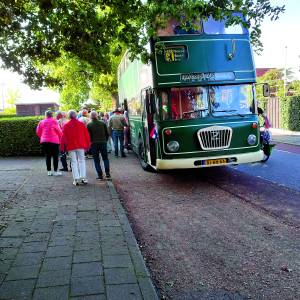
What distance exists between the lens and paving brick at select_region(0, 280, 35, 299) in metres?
4.00

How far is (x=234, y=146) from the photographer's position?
32.8 feet

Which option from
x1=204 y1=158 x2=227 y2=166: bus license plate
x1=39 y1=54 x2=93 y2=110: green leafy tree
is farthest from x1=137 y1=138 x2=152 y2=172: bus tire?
x1=39 y1=54 x2=93 y2=110: green leafy tree

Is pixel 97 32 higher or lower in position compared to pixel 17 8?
lower

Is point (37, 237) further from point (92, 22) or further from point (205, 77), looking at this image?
point (205, 77)

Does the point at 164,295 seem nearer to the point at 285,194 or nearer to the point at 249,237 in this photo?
the point at 249,237

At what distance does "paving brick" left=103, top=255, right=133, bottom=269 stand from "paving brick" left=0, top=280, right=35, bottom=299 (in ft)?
2.82

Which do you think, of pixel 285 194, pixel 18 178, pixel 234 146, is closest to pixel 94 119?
pixel 18 178

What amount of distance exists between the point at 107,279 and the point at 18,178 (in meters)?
8.18

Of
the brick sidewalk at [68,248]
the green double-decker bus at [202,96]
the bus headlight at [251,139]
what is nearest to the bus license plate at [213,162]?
the green double-decker bus at [202,96]

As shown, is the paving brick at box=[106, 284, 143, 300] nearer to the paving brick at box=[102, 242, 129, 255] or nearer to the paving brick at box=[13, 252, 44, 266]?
the paving brick at box=[102, 242, 129, 255]

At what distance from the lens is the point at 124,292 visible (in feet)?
13.1

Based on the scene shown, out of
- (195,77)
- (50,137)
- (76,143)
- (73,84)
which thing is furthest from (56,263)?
(73,84)

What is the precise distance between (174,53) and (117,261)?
6071 millimetres

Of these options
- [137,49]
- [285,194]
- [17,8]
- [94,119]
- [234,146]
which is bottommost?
[285,194]
